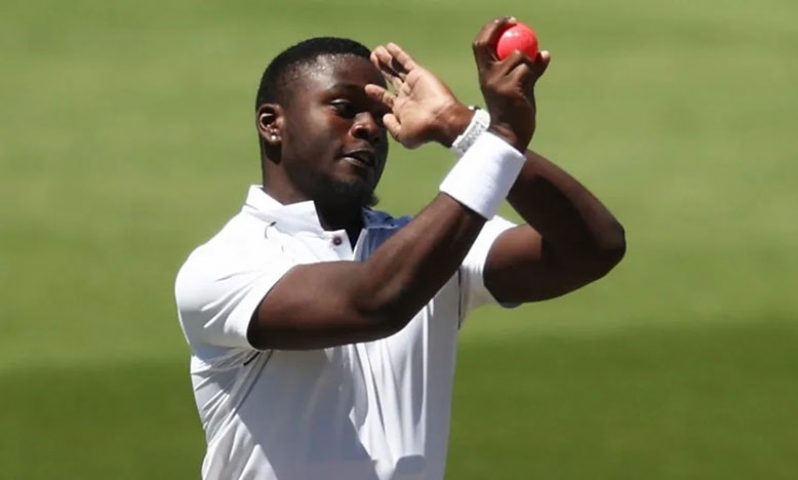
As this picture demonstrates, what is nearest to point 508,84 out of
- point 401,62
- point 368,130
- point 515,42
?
point 515,42

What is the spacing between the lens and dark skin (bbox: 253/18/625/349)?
354 centimetres

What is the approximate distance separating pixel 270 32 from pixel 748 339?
3.07 meters

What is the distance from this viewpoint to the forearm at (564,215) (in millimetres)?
3883

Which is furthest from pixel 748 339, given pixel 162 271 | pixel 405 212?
pixel 162 271

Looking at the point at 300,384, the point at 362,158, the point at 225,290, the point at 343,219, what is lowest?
the point at 300,384

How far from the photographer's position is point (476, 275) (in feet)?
13.4

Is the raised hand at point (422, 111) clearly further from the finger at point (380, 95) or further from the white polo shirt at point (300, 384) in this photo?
the white polo shirt at point (300, 384)

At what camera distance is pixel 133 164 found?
8719mm

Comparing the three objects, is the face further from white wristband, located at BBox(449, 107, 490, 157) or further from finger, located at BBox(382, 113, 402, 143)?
white wristband, located at BBox(449, 107, 490, 157)

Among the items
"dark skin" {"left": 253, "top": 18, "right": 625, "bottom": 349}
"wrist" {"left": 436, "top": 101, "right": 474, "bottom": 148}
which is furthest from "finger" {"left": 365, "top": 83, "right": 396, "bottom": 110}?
"wrist" {"left": 436, "top": 101, "right": 474, "bottom": 148}

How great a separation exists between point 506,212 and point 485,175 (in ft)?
15.4

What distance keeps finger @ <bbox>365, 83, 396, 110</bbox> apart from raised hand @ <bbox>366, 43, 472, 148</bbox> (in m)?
0.06

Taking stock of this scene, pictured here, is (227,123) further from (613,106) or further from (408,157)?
(613,106)

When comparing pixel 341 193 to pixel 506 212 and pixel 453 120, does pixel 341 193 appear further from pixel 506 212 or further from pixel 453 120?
pixel 506 212
